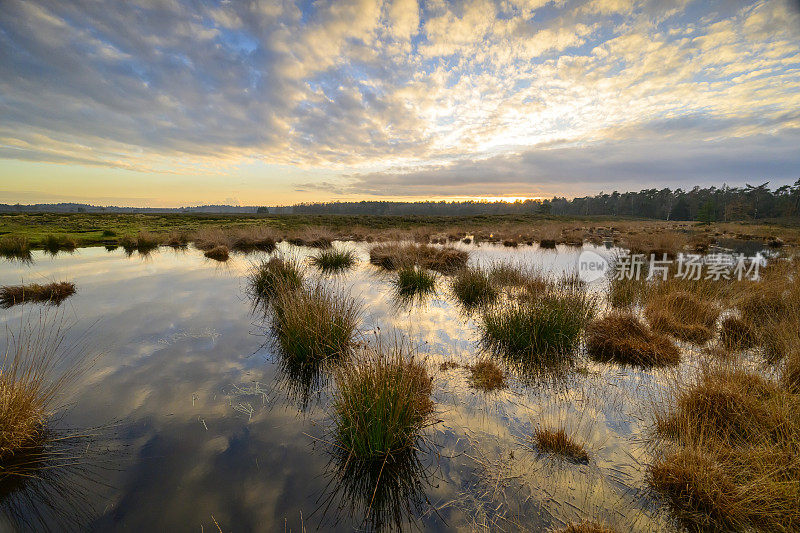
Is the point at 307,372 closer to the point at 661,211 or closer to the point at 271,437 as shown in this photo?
the point at 271,437

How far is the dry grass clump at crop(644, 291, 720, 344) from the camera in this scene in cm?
643

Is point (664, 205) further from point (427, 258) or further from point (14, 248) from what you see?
point (14, 248)

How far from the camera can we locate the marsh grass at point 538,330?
5.85 meters

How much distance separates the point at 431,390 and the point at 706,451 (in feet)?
9.84

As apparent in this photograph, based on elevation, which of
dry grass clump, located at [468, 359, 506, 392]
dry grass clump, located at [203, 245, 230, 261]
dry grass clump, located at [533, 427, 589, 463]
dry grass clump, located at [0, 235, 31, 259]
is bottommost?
dry grass clump, located at [468, 359, 506, 392]

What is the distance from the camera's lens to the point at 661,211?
100500mm

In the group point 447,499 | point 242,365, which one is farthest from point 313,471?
point 242,365

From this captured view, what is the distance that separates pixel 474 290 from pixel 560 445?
6364 millimetres

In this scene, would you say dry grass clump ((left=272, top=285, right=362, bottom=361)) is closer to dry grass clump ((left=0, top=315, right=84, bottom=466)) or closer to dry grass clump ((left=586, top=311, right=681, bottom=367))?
dry grass clump ((left=0, top=315, right=84, bottom=466))

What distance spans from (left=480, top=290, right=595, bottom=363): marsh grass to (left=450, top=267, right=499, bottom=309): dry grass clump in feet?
7.82

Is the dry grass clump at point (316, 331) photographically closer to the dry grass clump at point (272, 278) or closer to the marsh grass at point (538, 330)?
the marsh grass at point (538, 330)

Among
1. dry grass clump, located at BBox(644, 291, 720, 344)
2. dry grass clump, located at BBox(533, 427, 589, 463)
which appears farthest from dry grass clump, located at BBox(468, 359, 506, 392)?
dry grass clump, located at BBox(644, 291, 720, 344)

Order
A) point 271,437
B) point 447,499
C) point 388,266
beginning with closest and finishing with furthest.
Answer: point 447,499 → point 271,437 → point 388,266

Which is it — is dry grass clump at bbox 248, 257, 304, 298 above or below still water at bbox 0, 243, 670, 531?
above
